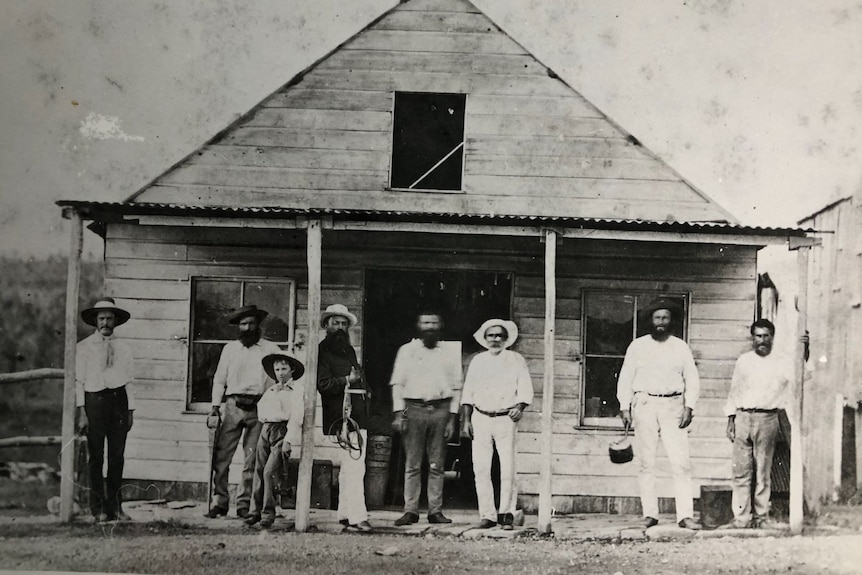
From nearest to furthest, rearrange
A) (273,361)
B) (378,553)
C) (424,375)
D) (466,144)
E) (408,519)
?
(378,553) → (408,519) → (273,361) → (424,375) → (466,144)

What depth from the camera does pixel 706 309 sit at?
28.1 feet

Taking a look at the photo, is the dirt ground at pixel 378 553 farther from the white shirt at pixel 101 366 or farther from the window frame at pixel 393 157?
the window frame at pixel 393 157

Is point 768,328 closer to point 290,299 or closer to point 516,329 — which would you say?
point 516,329

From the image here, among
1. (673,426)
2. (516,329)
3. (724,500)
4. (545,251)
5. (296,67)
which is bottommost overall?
(724,500)

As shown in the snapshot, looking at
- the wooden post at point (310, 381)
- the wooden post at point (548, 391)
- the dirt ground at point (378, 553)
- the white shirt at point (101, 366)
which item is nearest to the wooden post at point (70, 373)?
the white shirt at point (101, 366)

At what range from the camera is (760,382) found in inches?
326

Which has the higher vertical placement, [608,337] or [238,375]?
[608,337]

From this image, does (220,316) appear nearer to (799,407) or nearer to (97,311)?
(97,311)

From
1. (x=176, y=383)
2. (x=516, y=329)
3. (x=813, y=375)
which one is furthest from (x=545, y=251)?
(x=176, y=383)

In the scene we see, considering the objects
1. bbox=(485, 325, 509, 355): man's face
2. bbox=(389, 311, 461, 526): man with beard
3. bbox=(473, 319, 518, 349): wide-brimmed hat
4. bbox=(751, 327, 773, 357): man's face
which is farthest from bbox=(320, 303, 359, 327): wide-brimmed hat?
bbox=(751, 327, 773, 357): man's face

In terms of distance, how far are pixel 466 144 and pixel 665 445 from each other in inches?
130

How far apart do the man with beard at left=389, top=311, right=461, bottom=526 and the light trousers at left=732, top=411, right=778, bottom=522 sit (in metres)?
2.56

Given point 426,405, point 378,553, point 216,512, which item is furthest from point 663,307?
point 216,512

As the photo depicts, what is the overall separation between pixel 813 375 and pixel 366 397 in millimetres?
4002
